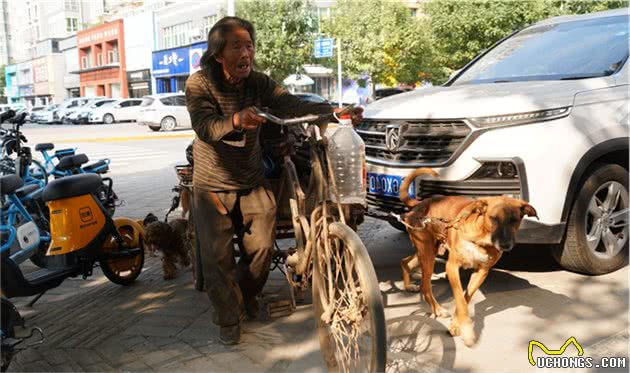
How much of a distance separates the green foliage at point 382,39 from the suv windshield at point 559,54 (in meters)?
28.8

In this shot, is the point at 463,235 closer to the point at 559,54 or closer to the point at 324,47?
the point at 559,54

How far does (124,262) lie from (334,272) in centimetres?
248

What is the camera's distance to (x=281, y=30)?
33500mm

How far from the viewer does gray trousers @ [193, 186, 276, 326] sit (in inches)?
139

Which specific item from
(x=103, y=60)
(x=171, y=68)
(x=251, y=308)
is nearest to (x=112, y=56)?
(x=103, y=60)

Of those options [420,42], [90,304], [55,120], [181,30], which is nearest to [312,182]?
[90,304]

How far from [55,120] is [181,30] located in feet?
49.6

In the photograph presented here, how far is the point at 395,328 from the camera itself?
12.2 feet

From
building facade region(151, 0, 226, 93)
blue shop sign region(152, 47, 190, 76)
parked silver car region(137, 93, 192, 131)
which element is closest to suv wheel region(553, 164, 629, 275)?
parked silver car region(137, 93, 192, 131)

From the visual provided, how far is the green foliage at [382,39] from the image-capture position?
3359cm

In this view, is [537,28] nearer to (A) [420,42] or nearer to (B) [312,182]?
(B) [312,182]

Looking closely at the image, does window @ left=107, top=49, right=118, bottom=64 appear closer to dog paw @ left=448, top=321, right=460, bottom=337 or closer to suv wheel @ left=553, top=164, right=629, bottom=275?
suv wheel @ left=553, top=164, right=629, bottom=275

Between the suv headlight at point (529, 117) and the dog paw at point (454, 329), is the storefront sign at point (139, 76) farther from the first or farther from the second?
the dog paw at point (454, 329)

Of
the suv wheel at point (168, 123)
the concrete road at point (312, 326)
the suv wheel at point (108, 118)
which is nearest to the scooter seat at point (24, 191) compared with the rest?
the concrete road at point (312, 326)
